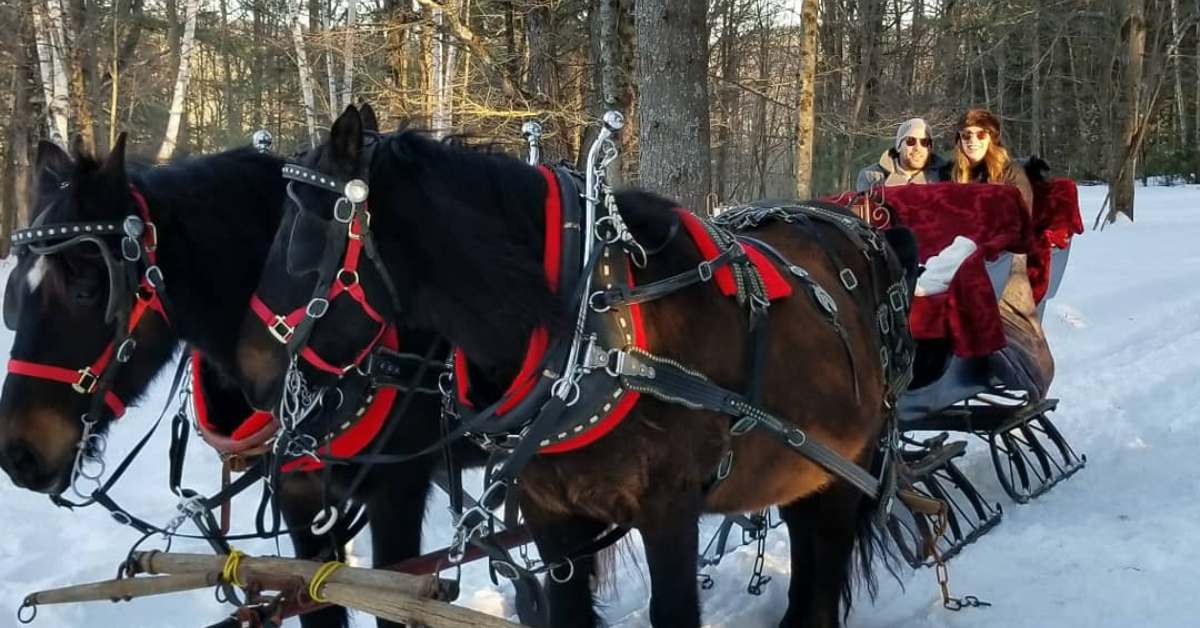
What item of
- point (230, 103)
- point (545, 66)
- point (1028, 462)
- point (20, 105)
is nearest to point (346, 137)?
point (1028, 462)

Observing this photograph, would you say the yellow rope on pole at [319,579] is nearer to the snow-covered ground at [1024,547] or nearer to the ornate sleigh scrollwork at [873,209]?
the snow-covered ground at [1024,547]

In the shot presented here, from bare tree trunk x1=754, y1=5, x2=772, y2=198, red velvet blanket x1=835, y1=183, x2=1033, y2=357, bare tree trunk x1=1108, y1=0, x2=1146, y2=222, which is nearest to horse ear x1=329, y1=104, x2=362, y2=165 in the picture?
red velvet blanket x1=835, y1=183, x2=1033, y2=357

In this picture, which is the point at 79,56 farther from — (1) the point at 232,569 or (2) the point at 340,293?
(2) the point at 340,293

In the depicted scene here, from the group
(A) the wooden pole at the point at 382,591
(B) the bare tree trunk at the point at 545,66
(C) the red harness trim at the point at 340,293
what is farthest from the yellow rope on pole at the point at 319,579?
(B) the bare tree trunk at the point at 545,66

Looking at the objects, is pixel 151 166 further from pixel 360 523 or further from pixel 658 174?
pixel 658 174

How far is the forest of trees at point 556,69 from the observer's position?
22.0 feet

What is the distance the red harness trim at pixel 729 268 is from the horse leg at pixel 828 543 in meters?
0.78

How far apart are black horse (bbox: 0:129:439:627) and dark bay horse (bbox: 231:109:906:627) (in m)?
0.37

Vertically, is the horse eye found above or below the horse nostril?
above

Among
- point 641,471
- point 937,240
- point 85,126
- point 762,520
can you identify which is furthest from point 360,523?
point 85,126

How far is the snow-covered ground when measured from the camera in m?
3.60

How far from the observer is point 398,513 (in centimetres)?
293

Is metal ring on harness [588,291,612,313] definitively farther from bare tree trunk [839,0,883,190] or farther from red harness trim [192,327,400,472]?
bare tree trunk [839,0,883,190]

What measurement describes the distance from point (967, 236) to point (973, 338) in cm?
41
